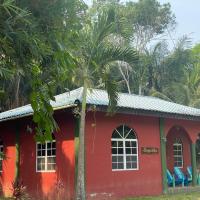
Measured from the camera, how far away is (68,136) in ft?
48.1

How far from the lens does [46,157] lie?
15.8 metres

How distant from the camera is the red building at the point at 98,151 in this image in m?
14.3

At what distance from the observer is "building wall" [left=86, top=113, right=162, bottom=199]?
14.3 metres

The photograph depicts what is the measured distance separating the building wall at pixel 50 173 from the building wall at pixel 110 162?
675mm

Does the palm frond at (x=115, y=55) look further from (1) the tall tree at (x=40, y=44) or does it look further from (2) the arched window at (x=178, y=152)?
(2) the arched window at (x=178, y=152)

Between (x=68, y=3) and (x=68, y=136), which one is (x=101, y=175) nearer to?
(x=68, y=136)

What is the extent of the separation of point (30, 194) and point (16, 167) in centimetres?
155

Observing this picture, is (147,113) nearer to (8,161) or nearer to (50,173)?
(50,173)

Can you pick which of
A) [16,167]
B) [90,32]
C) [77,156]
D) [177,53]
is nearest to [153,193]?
[77,156]

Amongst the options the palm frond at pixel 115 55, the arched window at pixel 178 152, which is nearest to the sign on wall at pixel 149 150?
the arched window at pixel 178 152

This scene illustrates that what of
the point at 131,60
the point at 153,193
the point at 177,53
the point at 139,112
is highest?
the point at 177,53

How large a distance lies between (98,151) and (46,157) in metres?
2.30

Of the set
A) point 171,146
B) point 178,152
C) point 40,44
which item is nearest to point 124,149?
point 171,146

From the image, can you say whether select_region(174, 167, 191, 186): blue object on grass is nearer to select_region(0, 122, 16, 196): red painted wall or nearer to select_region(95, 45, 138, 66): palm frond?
select_region(0, 122, 16, 196): red painted wall
